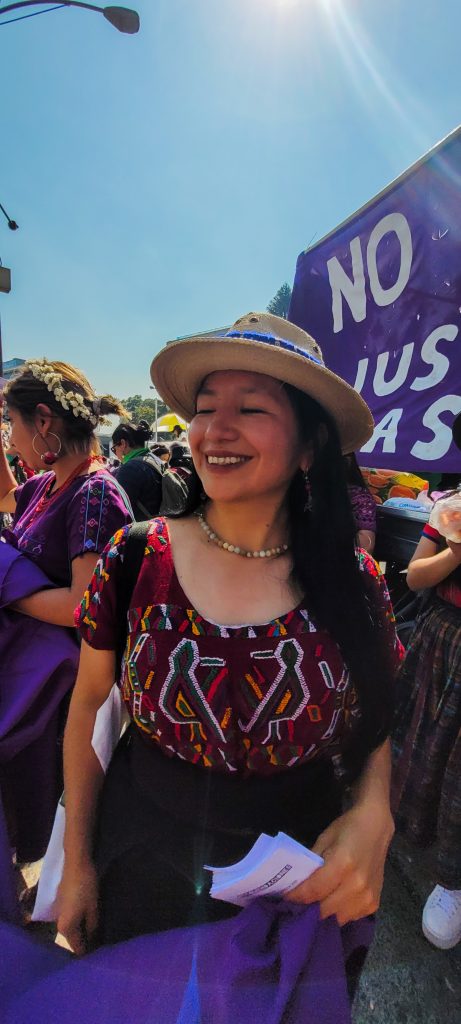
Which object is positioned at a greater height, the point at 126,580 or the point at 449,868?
the point at 126,580

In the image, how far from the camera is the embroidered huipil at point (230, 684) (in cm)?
92

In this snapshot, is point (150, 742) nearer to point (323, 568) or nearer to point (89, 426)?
point (323, 568)

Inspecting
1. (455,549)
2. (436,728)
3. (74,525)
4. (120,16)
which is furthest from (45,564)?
(120,16)

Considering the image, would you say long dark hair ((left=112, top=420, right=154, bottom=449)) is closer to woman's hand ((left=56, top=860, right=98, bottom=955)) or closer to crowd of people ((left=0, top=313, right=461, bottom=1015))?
crowd of people ((left=0, top=313, right=461, bottom=1015))

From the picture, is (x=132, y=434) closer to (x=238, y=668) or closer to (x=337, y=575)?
(x=337, y=575)

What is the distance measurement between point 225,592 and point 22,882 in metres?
1.75

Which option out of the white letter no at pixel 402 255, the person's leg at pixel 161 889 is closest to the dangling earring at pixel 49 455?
the person's leg at pixel 161 889

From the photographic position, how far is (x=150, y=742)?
103cm

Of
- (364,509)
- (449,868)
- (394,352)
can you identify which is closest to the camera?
(449,868)

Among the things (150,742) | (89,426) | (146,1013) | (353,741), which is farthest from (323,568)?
(89,426)

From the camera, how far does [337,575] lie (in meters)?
1.10

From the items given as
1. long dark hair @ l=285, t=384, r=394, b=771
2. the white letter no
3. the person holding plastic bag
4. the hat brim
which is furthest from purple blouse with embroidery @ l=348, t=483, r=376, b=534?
long dark hair @ l=285, t=384, r=394, b=771

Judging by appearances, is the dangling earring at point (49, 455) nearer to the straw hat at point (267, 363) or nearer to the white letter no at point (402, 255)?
the straw hat at point (267, 363)

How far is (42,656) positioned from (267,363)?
1290 mm
